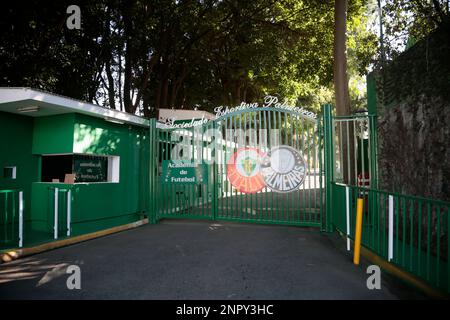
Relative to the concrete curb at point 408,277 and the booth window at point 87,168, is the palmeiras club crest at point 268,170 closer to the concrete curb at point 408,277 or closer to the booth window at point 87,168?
the concrete curb at point 408,277

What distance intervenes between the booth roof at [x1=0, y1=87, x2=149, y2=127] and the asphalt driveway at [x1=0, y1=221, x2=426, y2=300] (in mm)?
2994

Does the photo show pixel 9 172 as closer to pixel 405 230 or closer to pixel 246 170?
pixel 246 170

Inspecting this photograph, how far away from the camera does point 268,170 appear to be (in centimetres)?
795

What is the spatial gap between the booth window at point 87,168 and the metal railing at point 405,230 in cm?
585

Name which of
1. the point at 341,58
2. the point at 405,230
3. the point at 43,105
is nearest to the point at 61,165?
the point at 43,105

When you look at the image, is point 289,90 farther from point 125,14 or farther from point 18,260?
point 18,260

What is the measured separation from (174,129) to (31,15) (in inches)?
304

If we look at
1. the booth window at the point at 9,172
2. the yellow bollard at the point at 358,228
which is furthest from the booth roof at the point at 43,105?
the yellow bollard at the point at 358,228

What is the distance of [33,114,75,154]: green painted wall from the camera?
7438 mm

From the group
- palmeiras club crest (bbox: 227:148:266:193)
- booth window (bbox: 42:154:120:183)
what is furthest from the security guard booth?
palmeiras club crest (bbox: 227:148:266:193)

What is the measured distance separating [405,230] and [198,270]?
2.97 m

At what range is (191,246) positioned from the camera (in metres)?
6.45

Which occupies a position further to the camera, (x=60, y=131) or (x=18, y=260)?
(x=60, y=131)

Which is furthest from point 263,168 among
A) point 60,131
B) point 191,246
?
point 60,131
